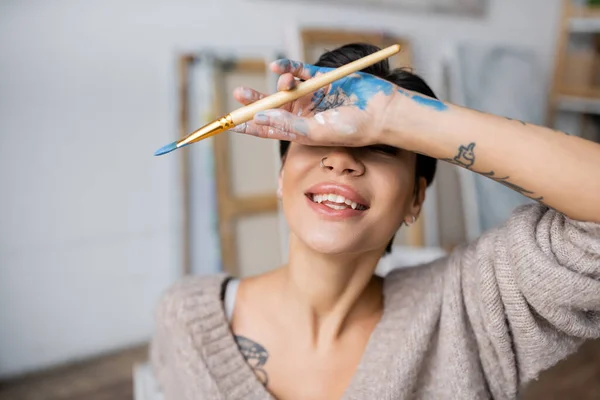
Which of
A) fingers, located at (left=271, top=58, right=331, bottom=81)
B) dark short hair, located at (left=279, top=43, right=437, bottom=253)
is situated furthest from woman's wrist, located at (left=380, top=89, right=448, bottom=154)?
dark short hair, located at (left=279, top=43, right=437, bottom=253)

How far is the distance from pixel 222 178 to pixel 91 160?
518 millimetres

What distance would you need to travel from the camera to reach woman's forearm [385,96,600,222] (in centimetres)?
68

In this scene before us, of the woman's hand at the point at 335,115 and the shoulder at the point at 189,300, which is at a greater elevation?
the woman's hand at the point at 335,115

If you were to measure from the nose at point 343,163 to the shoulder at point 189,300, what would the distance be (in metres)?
0.35

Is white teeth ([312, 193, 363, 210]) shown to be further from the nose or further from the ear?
the ear

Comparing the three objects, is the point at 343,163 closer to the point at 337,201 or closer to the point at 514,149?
the point at 337,201

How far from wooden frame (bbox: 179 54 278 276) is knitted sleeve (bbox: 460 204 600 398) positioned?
1.41 m

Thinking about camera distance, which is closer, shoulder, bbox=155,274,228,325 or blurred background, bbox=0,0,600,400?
shoulder, bbox=155,274,228,325

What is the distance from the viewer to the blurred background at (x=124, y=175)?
1925 millimetres

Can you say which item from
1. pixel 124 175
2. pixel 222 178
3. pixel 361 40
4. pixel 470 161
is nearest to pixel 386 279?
pixel 470 161

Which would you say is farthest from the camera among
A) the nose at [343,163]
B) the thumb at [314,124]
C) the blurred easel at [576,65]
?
the blurred easel at [576,65]

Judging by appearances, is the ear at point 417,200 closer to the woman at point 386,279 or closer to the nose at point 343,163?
the woman at point 386,279

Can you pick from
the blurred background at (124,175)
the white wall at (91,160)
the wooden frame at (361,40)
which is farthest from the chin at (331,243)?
the wooden frame at (361,40)

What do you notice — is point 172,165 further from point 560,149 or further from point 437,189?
point 560,149
